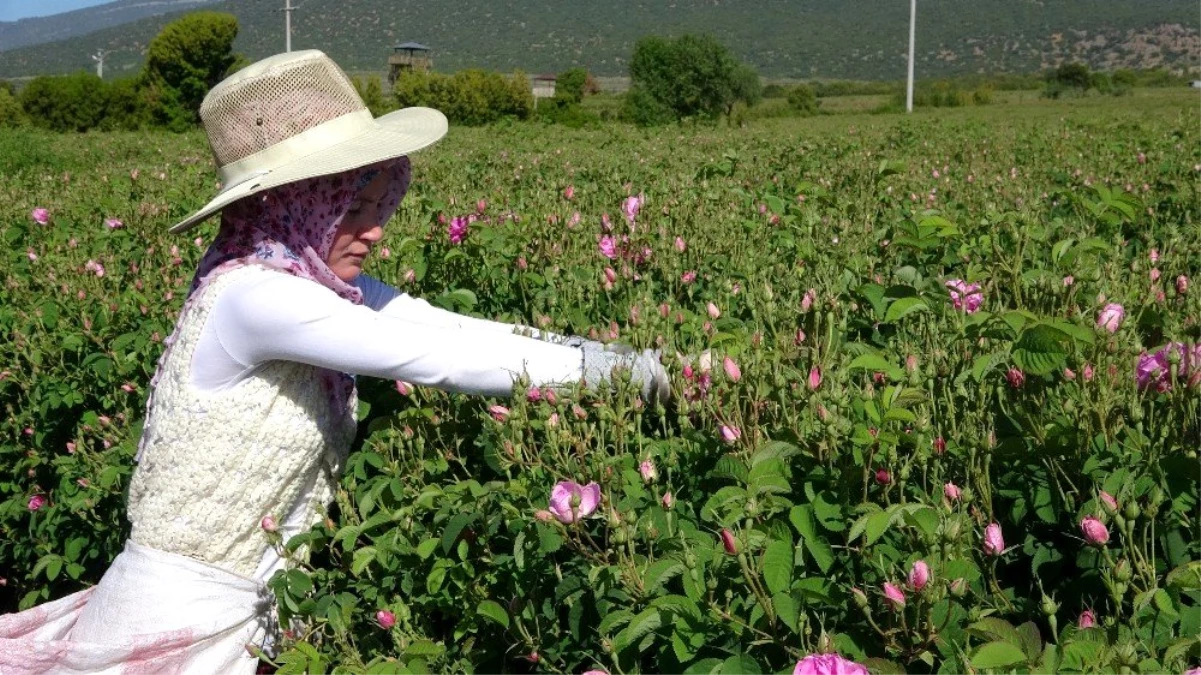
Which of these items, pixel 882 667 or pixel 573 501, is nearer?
pixel 882 667

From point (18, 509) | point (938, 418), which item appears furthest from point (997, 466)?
point (18, 509)

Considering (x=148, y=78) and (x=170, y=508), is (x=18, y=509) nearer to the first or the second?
(x=170, y=508)

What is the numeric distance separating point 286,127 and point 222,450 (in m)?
0.56

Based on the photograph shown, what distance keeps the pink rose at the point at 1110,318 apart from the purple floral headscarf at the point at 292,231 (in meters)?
1.20

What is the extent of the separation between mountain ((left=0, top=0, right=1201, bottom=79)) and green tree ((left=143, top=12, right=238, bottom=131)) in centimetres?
10849

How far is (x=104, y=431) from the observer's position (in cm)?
280

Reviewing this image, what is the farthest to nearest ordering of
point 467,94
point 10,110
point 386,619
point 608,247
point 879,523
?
point 467,94
point 10,110
point 608,247
point 386,619
point 879,523

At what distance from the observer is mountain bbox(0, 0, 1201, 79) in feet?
504

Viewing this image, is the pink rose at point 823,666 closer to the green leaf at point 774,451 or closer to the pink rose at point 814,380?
the green leaf at point 774,451

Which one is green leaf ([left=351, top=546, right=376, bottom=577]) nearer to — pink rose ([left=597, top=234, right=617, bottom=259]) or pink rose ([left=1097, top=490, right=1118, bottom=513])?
pink rose ([left=1097, top=490, right=1118, bottom=513])

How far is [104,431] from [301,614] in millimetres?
1106

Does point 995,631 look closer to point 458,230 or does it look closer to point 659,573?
point 659,573

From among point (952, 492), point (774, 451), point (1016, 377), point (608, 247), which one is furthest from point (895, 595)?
point (608, 247)

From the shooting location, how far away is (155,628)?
208 centimetres
